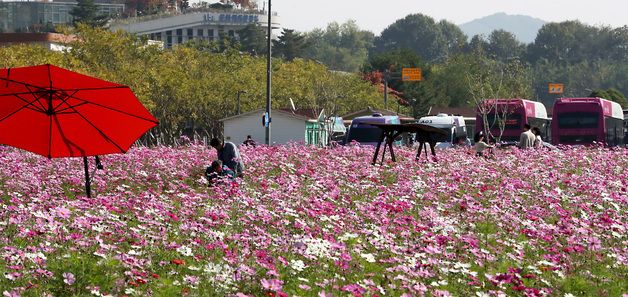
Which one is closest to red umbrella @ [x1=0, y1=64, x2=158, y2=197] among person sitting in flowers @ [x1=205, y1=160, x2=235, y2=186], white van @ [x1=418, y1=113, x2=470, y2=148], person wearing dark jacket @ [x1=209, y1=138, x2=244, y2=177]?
person sitting in flowers @ [x1=205, y1=160, x2=235, y2=186]

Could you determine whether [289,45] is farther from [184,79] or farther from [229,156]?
[229,156]

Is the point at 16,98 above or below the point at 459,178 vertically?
above

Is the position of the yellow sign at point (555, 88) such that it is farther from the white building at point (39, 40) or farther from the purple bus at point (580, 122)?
the purple bus at point (580, 122)

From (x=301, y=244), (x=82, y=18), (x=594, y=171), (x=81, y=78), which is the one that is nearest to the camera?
(x=301, y=244)

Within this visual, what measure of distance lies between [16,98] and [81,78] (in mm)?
1177

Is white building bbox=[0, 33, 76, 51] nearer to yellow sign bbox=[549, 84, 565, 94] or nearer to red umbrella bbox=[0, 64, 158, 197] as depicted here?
yellow sign bbox=[549, 84, 565, 94]

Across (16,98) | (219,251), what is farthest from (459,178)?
(219,251)

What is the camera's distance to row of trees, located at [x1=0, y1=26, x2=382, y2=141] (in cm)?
7581

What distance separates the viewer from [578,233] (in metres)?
12.7

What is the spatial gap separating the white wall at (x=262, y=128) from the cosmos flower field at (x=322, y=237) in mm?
51722

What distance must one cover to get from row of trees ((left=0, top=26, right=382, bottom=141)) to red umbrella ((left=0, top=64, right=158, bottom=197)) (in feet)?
172

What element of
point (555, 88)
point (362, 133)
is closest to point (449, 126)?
point (362, 133)

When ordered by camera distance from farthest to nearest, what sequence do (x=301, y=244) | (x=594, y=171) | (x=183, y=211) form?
1. (x=594, y=171)
2. (x=183, y=211)
3. (x=301, y=244)

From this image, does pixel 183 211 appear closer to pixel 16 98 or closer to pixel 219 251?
pixel 219 251
